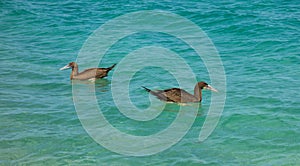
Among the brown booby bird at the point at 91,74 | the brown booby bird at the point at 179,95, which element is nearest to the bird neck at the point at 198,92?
the brown booby bird at the point at 179,95

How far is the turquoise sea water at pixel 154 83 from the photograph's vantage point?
9578 millimetres

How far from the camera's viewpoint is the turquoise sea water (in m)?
9.58

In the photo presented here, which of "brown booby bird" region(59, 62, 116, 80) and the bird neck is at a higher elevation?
the bird neck

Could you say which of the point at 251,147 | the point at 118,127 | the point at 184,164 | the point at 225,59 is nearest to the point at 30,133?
the point at 118,127

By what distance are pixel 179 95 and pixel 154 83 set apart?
57.9 inches

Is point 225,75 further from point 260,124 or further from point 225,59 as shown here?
point 260,124

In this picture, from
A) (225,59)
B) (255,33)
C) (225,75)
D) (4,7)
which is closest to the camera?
(225,75)

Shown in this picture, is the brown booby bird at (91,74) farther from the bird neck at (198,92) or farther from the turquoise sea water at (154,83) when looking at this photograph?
the bird neck at (198,92)

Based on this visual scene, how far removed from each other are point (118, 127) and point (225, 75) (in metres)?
3.80

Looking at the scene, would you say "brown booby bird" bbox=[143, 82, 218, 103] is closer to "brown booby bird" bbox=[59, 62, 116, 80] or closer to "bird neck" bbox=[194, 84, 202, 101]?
"bird neck" bbox=[194, 84, 202, 101]

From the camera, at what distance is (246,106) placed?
11.6 meters

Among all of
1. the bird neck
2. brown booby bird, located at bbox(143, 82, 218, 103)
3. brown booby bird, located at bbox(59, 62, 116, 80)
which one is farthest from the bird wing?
brown booby bird, located at bbox(59, 62, 116, 80)

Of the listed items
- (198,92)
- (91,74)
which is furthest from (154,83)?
(91,74)

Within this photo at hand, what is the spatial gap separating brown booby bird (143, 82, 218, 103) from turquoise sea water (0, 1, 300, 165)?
20cm
